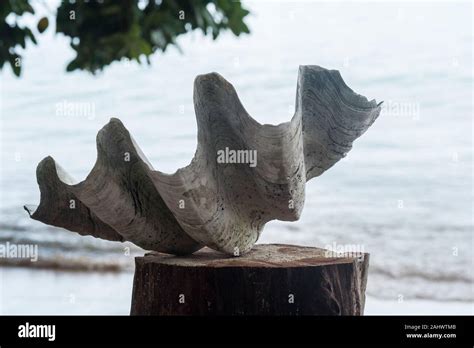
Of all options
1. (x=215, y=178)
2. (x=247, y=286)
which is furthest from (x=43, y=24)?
(x=247, y=286)

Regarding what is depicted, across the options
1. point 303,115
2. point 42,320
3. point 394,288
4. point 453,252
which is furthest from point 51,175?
point 453,252

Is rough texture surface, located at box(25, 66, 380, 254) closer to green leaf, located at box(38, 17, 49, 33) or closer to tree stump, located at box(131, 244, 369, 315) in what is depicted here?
tree stump, located at box(131, 244, 369, 315)

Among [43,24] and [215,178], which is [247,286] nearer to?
[215,178]

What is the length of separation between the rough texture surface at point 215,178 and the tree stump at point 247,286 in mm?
71

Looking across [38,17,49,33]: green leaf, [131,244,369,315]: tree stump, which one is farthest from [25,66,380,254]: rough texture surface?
[38,17,49,33]: green leaf

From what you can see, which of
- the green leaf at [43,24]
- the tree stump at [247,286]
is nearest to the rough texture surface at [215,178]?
the tree stump at [247,286]

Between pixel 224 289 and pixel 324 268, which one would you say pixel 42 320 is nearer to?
pixel 224 289

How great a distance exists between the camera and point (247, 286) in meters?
1.54

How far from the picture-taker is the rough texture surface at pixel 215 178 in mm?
1501

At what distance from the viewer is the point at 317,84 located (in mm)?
1616

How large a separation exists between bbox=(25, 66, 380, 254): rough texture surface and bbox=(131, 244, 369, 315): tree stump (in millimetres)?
71

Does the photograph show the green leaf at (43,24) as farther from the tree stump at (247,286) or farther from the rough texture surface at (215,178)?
the tree stump at (247,286)

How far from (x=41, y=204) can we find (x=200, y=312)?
0.42 metres

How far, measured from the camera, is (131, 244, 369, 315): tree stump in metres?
1.54
